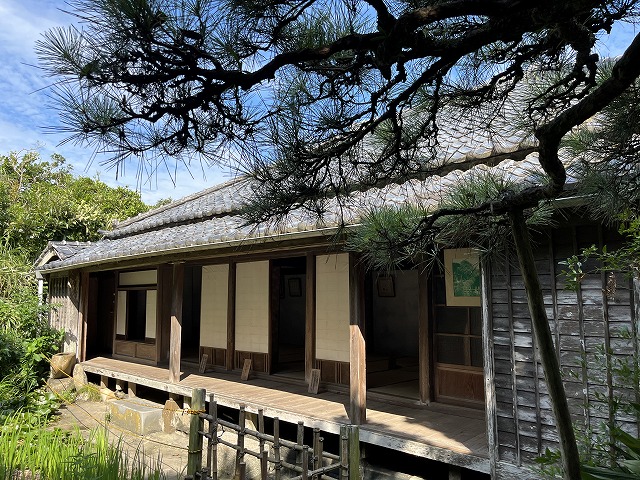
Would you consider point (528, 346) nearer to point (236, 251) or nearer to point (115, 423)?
point (236, 251)

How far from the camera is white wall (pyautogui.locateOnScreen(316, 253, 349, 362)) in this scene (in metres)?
6.68

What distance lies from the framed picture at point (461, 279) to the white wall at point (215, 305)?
4.27m

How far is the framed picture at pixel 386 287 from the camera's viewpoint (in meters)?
8.83

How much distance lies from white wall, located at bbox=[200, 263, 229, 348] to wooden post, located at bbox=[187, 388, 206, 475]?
4.78 m

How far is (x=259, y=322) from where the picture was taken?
7.90 meters

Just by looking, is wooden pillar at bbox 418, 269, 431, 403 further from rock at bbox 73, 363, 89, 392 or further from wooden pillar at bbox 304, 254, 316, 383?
rock at bbox 73, 363, 89, 392

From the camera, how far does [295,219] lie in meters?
5.18

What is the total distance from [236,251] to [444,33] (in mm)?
5229

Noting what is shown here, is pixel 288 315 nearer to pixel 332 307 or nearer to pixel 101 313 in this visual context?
pixel 101 313

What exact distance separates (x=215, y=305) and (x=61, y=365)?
3.95 metres

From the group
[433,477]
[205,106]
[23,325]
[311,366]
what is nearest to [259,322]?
[311,366]

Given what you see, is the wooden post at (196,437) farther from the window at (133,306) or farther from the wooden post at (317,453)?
the window at (133,306)

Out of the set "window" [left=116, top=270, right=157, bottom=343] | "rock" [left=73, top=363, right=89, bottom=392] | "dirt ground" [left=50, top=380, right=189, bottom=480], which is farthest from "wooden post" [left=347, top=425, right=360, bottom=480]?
"rock" [left=73, top=363, right=89, bottom=392]

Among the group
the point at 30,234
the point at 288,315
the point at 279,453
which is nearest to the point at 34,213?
the point at 30,234
